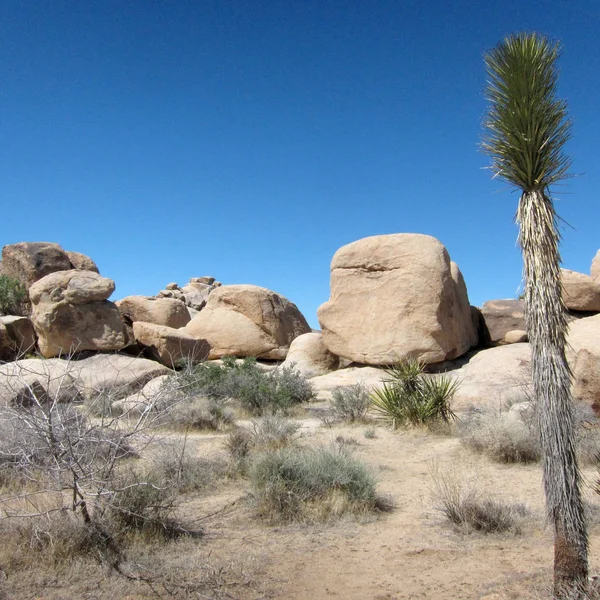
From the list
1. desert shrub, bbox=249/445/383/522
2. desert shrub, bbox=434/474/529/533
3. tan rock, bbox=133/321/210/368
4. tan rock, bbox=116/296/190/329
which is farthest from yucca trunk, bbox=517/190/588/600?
tan rock, bbox=116/296/190/329

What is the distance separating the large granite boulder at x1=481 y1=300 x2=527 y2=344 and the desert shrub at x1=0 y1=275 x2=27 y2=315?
17998 mm

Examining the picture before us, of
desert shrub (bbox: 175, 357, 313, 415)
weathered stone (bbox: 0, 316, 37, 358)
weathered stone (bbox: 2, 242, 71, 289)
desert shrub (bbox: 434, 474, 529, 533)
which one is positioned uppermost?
weathered stone (bbox: 2, 242, 71, 289)

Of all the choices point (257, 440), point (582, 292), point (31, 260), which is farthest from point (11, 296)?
point (582, 292)

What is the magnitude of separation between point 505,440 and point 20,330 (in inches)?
679

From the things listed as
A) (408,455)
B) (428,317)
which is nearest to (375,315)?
(428,317)

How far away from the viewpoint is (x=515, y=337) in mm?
17750

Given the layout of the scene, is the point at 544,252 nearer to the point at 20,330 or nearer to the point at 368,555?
the point at 368,555

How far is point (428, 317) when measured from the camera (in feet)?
56.1

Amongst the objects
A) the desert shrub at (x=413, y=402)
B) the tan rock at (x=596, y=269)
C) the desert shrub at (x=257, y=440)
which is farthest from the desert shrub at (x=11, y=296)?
the tan rock at (x=596, y=269)

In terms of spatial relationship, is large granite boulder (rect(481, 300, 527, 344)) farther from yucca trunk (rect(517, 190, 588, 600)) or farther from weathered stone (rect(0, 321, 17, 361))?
weathered stone (rect(0, 321, 17, 361))

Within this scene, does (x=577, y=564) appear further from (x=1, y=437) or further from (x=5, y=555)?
(x=1, y=437)

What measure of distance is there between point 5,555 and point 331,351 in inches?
599

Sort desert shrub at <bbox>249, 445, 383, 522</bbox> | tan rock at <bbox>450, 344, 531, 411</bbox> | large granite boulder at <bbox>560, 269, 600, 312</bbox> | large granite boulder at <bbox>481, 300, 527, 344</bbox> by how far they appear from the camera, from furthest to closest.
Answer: large granite boulder at <bbox>481, 300, 527, 344</bbox> < large granite boulder at <bbox>560, 269, 600, 312</bbox> < tan rock at <bbox>450, 344, 531, 411</bbox> < desert shrub at <bbox>249, 445, 383, 522</bbox>

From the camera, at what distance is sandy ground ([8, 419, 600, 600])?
14.9 feet
